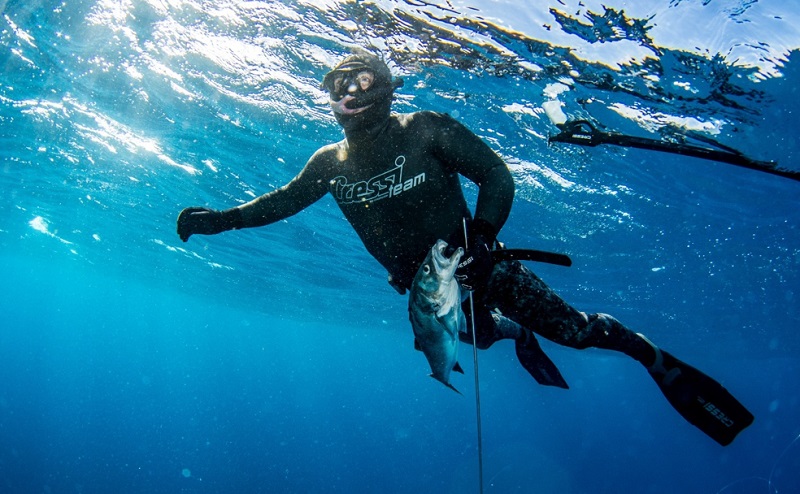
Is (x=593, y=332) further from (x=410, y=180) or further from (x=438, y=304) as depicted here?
(x=410, y=180)

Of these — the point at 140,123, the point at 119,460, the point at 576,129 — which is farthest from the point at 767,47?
the point at 119,460

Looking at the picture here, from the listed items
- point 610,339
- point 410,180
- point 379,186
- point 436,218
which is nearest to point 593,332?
point 610,339

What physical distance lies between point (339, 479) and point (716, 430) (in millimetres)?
55661

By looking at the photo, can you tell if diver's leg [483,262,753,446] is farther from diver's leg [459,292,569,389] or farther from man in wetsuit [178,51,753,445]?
diver's leg [459,292,569,389]

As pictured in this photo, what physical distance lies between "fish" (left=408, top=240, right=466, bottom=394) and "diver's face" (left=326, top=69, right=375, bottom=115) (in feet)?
5.77

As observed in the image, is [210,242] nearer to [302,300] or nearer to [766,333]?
[302,300]

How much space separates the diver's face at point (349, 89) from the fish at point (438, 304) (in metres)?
1.76

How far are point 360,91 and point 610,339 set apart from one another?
3321 mm

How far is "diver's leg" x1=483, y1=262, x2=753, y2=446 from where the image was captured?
350 cm

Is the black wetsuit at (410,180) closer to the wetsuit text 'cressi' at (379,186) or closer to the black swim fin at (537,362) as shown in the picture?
the wetsuit text 'cressi' at (379,186)

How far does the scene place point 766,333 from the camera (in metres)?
24.7

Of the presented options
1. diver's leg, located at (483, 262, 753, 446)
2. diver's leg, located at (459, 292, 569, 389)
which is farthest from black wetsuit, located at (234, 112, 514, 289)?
diver's leg, located at (459, 292, 569, 389)

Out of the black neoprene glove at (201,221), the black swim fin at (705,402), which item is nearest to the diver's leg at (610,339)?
the black swim fin at (705,402)

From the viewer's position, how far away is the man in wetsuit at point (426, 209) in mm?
3520
